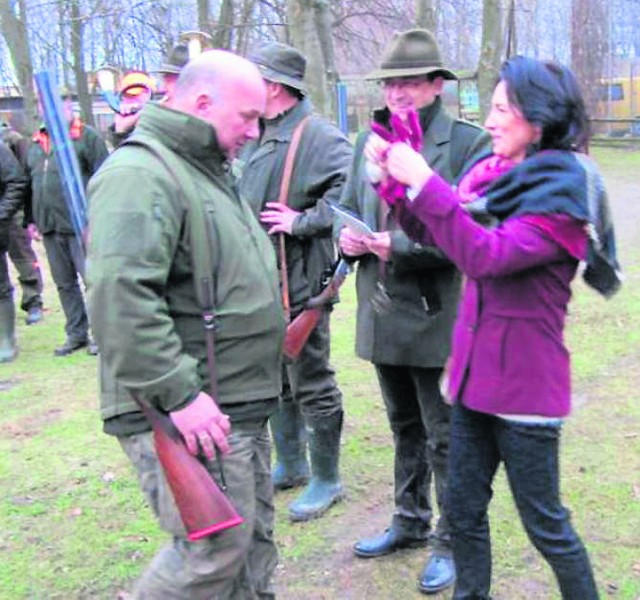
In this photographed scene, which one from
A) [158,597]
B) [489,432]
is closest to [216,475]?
[158,597]

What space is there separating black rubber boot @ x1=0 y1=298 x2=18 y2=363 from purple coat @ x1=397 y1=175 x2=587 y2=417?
5.00 m

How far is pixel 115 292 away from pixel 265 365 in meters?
0.53

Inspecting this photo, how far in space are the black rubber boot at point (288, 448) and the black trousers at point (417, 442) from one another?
83 centimetres

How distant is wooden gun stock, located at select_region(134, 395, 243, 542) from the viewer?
2251mm

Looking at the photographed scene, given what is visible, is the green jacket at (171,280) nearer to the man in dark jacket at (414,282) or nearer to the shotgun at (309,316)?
the man in dark jacket at (414,282)

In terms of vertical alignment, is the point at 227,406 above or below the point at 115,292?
below

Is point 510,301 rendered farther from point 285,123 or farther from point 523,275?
point 285,123

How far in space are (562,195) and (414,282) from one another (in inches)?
37.7

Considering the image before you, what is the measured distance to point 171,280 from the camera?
2332 millimetres

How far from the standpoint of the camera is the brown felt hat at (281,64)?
11.8 feet

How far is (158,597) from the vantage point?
2.40 m

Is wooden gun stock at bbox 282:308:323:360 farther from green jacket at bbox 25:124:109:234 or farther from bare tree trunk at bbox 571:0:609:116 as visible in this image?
bare tree trunk at bbox 571:0:609:116

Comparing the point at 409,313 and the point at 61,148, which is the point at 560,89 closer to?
the point at 409,313

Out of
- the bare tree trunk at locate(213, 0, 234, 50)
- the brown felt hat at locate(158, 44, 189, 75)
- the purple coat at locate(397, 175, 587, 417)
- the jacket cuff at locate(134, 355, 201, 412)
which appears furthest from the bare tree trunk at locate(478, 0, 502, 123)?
the jacket cuff at locate(134, 355, 201, 412)
